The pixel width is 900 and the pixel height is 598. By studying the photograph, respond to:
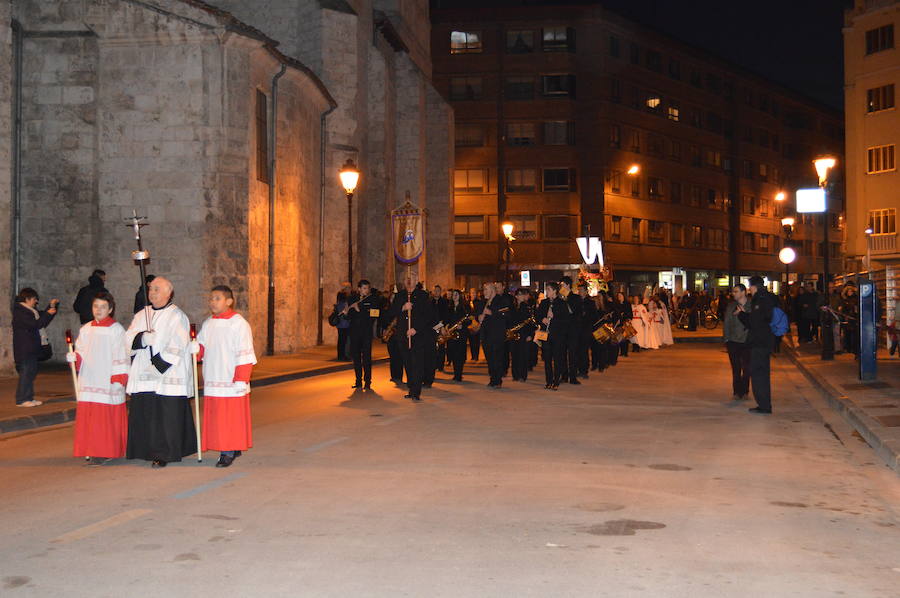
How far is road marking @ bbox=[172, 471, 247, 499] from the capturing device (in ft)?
28.0

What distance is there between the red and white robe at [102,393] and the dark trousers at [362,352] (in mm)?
7410

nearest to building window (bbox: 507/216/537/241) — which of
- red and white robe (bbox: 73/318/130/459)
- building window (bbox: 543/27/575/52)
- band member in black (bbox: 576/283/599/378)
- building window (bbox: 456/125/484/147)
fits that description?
building window (bbox: 456/125/484/147)

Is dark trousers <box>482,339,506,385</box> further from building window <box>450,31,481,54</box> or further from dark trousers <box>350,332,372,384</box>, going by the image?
building window <box>450,31,481,54</box>

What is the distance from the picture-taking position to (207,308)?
2312 centimetres

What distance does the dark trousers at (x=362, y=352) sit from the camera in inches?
699

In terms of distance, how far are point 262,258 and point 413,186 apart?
18.5 metres

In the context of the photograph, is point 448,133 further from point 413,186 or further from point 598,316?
point 598,316

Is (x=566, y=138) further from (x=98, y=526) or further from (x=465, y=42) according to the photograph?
(x=98, y=526)

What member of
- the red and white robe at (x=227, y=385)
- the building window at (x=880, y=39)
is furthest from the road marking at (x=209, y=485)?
the building window at (x=880, y=39)

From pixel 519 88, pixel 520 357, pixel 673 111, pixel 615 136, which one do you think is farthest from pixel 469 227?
pixel 520 357

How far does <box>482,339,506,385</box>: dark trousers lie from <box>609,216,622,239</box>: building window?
4815 centimetres

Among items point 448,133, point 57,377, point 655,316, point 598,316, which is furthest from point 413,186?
point 57,377

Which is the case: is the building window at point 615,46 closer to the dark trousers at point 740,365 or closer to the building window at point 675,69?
the building window at point 675,69

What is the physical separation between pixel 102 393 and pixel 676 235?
66.1 metres
